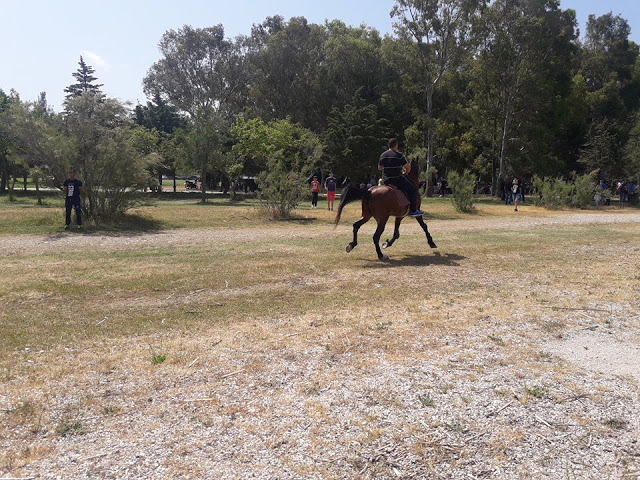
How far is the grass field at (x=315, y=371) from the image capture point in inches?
132

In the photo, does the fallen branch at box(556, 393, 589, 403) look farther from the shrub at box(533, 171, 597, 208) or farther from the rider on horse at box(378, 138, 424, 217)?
the shrub at box(533, 171, 597, 208)

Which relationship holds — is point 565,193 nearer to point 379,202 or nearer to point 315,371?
point 379,202

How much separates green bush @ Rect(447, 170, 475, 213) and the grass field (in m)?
14.9

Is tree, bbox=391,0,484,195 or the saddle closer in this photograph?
the saddle

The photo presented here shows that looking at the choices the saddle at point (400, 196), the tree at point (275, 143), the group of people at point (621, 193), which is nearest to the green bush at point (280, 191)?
the tree at point (275, 143)

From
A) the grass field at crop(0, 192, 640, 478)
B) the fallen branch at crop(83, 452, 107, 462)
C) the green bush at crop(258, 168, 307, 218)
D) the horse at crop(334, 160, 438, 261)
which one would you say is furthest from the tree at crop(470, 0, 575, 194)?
the fallen branch at crop(83, 452, 107, 462)

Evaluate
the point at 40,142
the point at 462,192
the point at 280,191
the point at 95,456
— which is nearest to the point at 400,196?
the point at 95,456

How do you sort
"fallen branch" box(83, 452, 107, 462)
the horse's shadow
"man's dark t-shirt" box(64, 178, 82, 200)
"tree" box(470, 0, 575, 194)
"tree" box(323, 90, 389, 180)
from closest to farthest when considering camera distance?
"fallen branch" box(83, 452, 107, 462) → the horse's shadow → "man's dark t-shirt" box(64, 178, 82, 200) → "tree" box(470, 0, 575, 194) → "tree" box(323, 90, 389, 180)

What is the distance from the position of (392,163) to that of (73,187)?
11066mm

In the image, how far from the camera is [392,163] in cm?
1079

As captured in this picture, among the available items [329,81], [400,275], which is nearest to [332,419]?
[400,275]

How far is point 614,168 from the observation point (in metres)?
38.4

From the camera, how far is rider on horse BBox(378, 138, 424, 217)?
10750 millimetres

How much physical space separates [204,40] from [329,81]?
16652 mm
